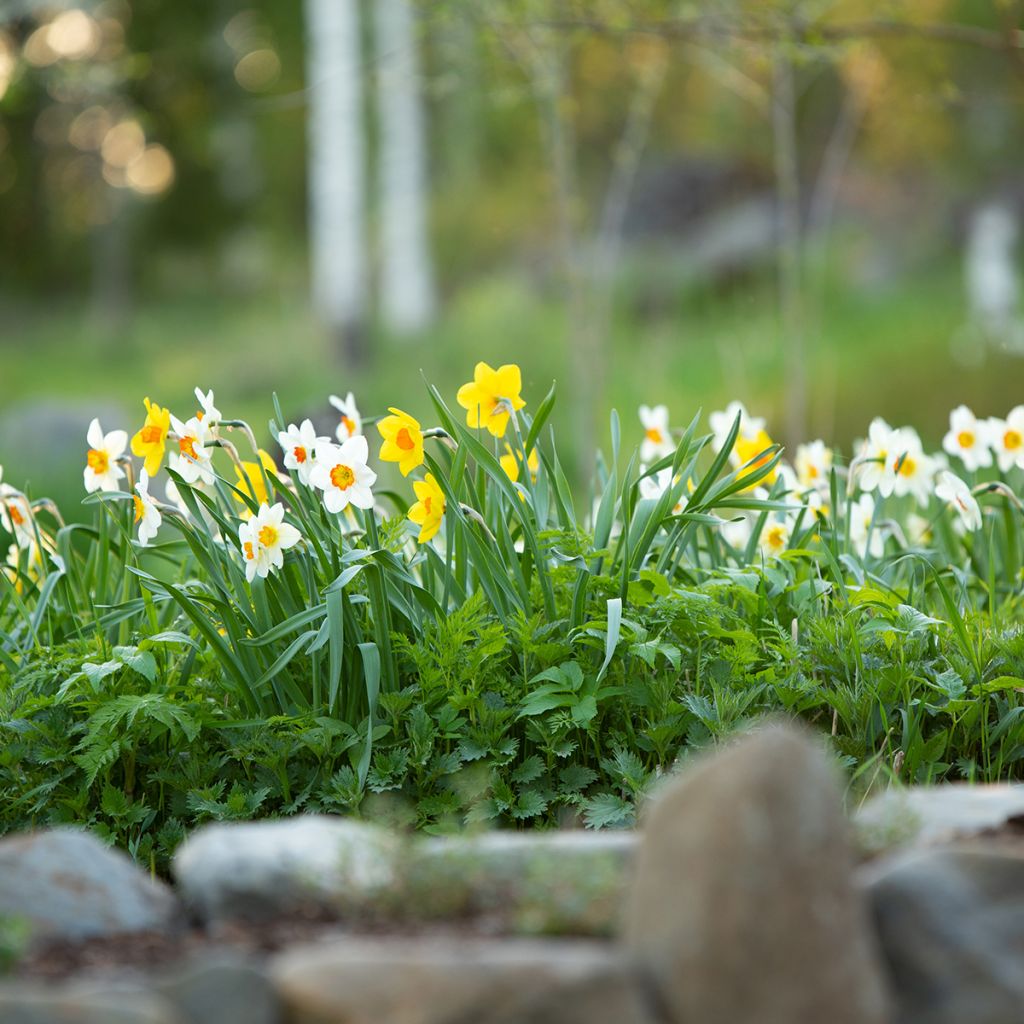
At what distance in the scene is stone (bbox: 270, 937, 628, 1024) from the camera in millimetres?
1118

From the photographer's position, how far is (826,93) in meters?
13.8

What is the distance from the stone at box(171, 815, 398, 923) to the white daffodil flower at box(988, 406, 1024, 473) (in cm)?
205

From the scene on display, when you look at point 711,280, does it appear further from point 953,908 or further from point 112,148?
point 953,908

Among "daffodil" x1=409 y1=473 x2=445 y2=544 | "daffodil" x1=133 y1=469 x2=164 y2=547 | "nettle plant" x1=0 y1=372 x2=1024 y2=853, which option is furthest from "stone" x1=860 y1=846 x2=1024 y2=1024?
"daffodil" x1=133 y1=469 x2=164 y2=547

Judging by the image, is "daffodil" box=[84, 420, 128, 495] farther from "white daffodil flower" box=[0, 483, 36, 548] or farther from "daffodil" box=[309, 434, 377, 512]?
"daffodil" box=[309, 434, 377, 512]

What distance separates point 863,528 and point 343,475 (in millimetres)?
1342

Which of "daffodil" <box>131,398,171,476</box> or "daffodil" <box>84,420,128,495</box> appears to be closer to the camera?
"daffodil" <box>131,398,171,476</box>

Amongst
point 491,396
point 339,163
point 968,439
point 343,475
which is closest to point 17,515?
point 343,475

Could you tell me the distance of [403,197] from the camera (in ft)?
38.5

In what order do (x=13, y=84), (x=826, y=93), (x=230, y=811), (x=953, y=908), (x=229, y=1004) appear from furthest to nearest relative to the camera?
(x=826, y=93), (x=13, y=84), (x=230, y=811), (x=953, y=908), (x=229, y=1004)

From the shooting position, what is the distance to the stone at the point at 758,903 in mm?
1157

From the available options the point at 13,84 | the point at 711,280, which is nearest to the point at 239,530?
the point at 13,84

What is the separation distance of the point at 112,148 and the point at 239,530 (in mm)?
15862

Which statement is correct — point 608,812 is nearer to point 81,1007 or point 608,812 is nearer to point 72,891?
point 72,891
